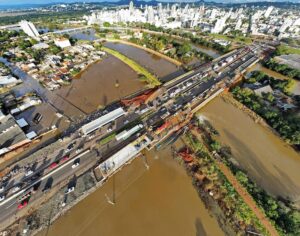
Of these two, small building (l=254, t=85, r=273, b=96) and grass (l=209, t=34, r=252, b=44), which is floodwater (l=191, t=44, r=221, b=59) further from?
small building (l=254, t=85, r=273, b=96)

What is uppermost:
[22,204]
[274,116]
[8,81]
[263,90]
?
[22,204]

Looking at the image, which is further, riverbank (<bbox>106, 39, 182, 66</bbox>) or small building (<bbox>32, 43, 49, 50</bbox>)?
small building (<bbox>32, 43, 49, 50</bbox>)

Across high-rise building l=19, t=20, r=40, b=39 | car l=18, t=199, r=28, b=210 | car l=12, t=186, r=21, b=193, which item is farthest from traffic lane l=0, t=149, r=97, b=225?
high-rise building l=19, t=20, r=40, b=39

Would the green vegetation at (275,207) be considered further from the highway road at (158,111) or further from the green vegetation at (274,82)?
the green vegetation at (274,82)

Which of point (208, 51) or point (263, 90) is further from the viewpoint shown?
point (208, 51)

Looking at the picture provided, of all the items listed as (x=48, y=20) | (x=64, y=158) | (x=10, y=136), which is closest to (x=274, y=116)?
(x=64, y=158)

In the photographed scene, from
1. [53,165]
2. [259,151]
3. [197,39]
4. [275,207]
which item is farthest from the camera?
[197,39]

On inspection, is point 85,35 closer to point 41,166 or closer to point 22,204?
point 41,166
